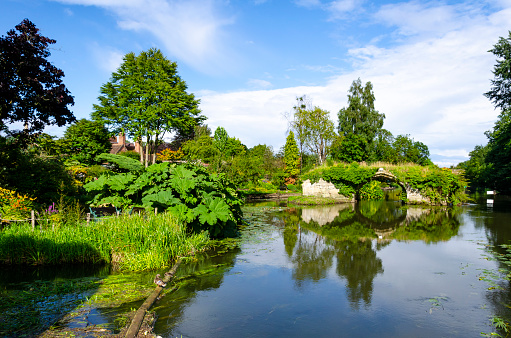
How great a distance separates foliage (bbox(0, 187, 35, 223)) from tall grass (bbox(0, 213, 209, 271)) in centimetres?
116

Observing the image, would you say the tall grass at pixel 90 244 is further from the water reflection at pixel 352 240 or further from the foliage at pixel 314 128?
the foliage at pixel 314 128

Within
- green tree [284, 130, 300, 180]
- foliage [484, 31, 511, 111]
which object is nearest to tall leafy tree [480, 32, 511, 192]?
foliage [484, 31, 511, 111]

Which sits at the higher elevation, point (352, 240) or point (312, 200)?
point (312, 200)

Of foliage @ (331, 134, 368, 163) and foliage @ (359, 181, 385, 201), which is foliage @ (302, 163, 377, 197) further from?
foliage @ (331, 134, 368, 163)

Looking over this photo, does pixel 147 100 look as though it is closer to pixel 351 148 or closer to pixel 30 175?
pixel 30 175

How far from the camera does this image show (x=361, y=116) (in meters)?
46.9

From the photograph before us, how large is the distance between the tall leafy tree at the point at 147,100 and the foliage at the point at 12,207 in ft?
71.3

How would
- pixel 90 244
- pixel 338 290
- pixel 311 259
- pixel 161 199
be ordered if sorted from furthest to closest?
1. pixel 161 199
2. pixel 311 259
3. pixel 90 244
4. pixel 338 290

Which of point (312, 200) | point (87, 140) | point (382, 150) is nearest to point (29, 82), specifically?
point (312, 200)

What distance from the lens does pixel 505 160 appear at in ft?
107

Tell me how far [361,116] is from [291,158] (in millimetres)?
12706

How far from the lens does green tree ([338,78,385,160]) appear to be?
1816 inches

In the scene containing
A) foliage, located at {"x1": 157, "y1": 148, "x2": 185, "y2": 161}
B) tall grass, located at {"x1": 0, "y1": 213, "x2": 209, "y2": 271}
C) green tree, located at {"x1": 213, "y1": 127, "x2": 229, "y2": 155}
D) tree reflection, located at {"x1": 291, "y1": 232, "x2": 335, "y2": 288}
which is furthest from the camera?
green tree, located at {"x1": 213, "y1": 127, "x2": 229, "y2": 155}

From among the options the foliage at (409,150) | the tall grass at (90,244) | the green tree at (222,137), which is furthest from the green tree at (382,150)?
the tall grass at (90,244)
